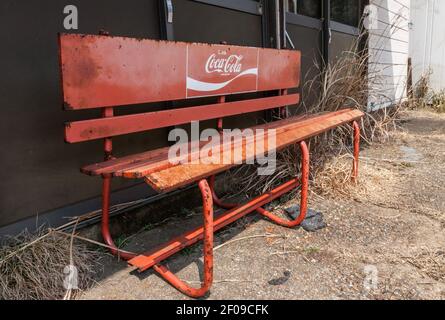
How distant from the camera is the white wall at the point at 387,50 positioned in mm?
5319

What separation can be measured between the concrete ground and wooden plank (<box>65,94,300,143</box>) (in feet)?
2.44

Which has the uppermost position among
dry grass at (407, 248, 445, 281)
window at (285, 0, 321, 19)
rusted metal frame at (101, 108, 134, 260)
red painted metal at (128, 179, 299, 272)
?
window at (285, 0, 321, 19)

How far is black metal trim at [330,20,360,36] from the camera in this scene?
17.9ft

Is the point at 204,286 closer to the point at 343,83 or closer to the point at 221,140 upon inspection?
the point at 221,140

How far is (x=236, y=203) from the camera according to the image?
3322 millimetres

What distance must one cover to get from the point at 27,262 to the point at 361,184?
2.67m

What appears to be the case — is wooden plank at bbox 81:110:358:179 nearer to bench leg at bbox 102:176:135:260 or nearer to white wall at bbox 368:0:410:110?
bench leg at bbox 102:176:135:260

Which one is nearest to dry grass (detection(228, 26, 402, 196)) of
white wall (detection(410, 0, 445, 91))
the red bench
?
the red bench

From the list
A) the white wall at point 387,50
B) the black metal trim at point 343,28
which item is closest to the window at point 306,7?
the black metal trim at point 343,28

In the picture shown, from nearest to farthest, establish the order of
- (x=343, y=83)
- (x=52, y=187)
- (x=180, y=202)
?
(x=52, y=187)
(x=180, y=202)
(x=343, y=83)

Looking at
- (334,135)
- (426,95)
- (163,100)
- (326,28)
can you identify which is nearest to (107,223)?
(163,100)

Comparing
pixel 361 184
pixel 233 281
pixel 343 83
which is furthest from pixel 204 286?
pixel 343 83

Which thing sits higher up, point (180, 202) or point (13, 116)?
point (13, 116)

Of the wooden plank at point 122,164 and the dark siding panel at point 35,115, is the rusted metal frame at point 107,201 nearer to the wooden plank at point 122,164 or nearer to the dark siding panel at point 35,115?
the wooden plank at point 122,164
